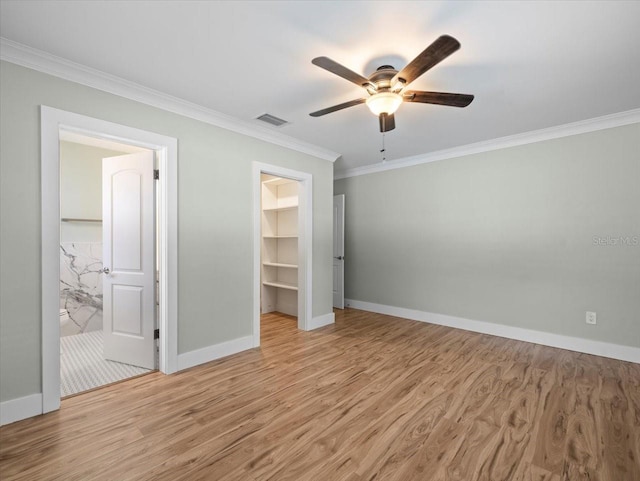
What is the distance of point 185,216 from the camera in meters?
3.09

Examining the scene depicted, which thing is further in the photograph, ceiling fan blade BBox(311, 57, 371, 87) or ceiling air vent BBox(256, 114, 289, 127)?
ceiling air vent BBox(256, 114, 289, 127)

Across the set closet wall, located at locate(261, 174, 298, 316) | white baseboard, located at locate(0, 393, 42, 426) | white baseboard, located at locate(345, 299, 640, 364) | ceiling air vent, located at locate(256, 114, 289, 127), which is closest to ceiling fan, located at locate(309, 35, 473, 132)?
ceiling air vent, located at locate(256, 114, 289, 127)

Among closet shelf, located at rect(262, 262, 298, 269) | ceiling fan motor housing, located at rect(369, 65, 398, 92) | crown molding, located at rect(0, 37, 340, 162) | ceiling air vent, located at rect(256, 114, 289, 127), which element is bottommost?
closet shelf, located at rect(262, 262, 298, 269)


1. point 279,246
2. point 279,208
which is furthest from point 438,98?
point 279,246

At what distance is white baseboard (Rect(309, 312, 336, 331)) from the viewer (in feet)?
14.6

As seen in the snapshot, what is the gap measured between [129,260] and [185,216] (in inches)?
28.0

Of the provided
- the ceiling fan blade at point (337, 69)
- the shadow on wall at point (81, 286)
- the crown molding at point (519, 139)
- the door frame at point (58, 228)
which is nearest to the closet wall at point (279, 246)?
the crown molding at point (519, 139)

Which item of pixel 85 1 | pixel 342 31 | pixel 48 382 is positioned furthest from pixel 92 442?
pixel 342 31

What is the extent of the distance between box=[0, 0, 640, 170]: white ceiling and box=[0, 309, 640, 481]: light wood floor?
2.57m

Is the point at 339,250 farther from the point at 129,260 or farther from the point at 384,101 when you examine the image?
the point at 384,101

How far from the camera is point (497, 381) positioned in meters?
2.84

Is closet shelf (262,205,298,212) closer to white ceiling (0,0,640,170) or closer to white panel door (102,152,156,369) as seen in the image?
white ceiling (0,0,640,170)

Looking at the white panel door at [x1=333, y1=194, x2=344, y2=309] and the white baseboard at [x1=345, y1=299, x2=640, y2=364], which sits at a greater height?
the white panel door at [x1=333, y1=194, x2=344, y2=309]

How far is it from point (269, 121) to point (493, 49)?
2.17m
